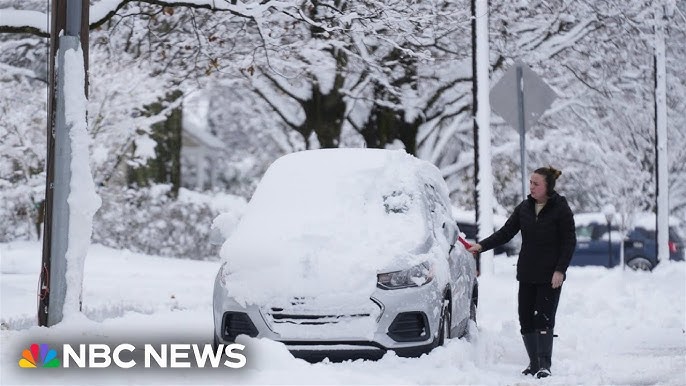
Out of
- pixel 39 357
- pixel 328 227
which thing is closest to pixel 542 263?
pixel 328 227

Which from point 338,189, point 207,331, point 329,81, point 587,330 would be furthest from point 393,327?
point 329,81

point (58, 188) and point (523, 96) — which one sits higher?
point (523, 96)

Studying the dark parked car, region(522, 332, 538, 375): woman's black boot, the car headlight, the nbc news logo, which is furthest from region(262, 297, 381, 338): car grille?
the dark parked car

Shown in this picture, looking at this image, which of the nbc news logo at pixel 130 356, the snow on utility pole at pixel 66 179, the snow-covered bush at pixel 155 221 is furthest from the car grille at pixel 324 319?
the snow-covered bush at pixel 155 221

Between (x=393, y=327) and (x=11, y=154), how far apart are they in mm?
16489

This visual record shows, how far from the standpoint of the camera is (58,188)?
9.79m

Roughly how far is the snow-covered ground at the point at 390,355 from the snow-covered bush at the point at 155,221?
14.0 feet

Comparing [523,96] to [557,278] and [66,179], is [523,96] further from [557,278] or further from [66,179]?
[66,179]

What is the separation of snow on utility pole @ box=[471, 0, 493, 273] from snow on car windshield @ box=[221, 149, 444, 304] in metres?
7.92

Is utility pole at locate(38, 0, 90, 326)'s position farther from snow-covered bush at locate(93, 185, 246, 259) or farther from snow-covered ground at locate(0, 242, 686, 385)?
snow-covered bush at locate(93, 185, 246, 259)

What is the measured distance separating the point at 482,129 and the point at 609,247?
43.6 ft

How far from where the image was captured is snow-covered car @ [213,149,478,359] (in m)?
8.18

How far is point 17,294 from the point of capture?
49.6 feet

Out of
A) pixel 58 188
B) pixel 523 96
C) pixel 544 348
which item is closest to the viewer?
pixel 544 348
